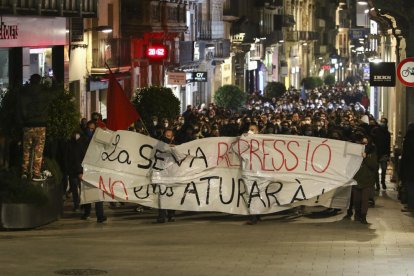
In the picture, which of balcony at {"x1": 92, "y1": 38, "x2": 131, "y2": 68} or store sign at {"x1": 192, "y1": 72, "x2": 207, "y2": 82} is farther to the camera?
store sign at {"x1": 192, "y1": 72, "x2": 207, "y2": 82}

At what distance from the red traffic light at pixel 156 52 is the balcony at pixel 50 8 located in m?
15.0

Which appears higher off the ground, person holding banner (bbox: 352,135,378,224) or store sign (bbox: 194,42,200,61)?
store sign (bbox: 194,42,200,61)

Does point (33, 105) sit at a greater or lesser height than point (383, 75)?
lesser

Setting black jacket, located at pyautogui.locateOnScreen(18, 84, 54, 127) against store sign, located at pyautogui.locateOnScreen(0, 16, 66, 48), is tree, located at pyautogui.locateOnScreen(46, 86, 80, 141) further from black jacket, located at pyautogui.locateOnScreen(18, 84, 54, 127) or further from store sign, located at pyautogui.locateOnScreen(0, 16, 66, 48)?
store sign, located at pyautogui.locateOnScreen(0, 16, 66, 48)

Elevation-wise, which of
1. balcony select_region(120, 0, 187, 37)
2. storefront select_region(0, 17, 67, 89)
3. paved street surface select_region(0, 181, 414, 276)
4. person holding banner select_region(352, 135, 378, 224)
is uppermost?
balcony select_region(120, 0, 187, 37)

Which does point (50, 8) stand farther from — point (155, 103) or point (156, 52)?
point (156, 52)

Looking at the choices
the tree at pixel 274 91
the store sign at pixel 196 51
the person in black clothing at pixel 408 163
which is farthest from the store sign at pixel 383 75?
the tree at pixel 274 91

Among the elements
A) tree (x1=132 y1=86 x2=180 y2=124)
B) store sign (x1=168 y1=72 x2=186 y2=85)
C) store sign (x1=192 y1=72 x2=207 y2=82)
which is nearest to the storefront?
tree (x1=132 y1=86 x2=180 y2=124)

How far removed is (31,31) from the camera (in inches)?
1245

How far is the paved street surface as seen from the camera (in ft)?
51.0

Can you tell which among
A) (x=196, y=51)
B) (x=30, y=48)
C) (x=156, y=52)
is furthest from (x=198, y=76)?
(x=30, y=48)

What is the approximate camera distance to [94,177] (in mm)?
21062

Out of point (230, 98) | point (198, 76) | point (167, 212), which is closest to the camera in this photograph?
point (167, 212)

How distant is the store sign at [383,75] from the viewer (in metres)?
37.3
